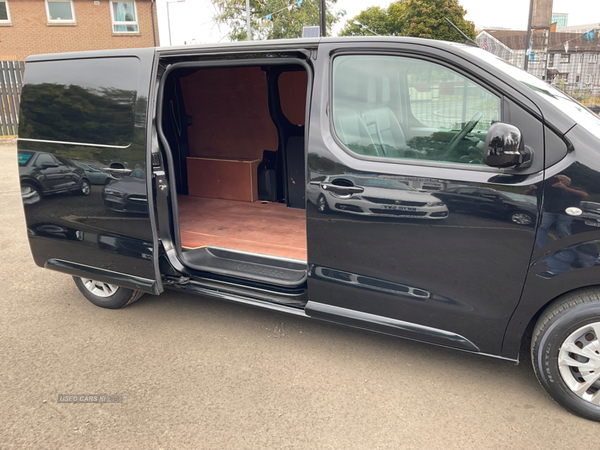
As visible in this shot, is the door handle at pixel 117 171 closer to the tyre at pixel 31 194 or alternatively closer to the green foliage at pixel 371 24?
the tyre at pixel 31 194

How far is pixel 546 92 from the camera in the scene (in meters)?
2.53

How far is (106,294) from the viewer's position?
3.79 meters

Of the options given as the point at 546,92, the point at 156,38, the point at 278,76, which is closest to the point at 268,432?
the point at 546,92

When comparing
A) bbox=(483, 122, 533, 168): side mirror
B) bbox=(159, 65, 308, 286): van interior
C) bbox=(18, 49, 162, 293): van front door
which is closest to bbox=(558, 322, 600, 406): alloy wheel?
bbox=(483, 122, 533, 168): side mirror

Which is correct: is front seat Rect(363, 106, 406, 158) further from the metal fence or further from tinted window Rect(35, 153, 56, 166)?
the metal fence

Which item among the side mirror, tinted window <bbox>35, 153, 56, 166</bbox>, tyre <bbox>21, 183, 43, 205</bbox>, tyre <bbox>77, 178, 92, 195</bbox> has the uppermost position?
the side mirror

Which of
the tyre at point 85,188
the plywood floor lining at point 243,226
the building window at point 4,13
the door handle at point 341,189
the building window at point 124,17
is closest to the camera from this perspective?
the door handle at point 341,189

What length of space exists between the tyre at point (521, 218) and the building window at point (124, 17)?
87.1 ft

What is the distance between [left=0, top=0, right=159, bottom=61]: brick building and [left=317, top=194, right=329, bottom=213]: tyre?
24476 mm

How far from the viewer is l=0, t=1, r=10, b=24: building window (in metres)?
23.2

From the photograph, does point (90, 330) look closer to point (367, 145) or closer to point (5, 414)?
point (5, 414)

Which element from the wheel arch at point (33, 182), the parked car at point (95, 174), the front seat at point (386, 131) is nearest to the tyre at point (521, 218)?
the front seat at point (386, 131)

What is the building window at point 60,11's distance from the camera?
77.1 ft

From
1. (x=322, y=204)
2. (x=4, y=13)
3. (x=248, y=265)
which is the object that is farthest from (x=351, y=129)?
(x=4, y=13)
